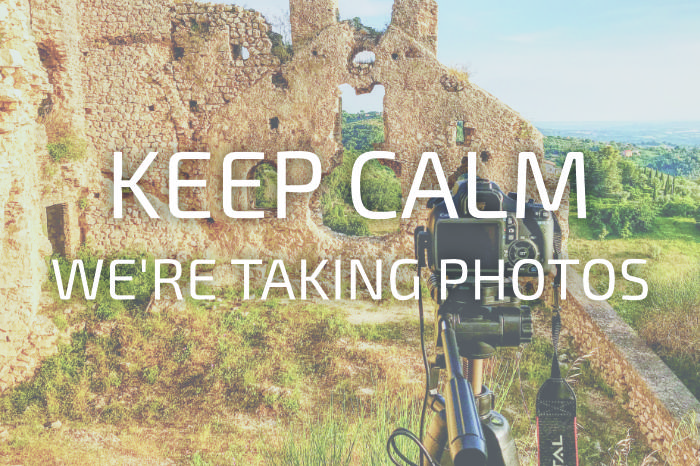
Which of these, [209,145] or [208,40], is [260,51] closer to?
[208,40]

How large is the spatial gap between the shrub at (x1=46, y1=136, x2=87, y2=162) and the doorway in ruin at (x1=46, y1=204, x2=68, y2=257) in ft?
2.63

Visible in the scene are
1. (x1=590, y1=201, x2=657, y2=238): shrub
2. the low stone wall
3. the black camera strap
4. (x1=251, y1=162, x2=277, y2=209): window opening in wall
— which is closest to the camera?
the black camera strap

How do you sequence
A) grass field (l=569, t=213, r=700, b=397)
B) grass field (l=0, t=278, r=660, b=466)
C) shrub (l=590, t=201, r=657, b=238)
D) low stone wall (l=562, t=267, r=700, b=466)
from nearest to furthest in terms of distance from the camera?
1. low stone wall (l=562, t=267, r=700, b=466)
2. grass field (l=0, t=278, r=660, b=466)
3. grass field (l=569, t=213, r=700, b=397)
4. shrub (l=590, t=201, r=657, b=238)

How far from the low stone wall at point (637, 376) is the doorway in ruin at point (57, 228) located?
792cm

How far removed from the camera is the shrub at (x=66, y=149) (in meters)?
8.62

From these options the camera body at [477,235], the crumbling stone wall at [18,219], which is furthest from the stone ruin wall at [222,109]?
the camera body at [477,235]

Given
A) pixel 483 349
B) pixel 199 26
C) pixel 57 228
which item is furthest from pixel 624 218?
pixel 483 349

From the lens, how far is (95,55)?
879 cm

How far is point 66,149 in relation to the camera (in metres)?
8.70

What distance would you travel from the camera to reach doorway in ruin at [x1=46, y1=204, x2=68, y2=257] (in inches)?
351

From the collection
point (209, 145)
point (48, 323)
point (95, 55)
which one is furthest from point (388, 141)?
point (48, 323)

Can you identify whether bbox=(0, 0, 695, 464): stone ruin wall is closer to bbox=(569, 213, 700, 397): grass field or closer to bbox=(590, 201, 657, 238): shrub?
bbox=(569, 213, 700, 397): grass field

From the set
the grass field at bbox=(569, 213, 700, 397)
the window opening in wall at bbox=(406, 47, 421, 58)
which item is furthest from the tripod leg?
the window opening in wall at bbox=(406, 47, 421, 58)

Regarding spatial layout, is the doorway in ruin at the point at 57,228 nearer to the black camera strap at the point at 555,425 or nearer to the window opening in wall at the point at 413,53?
the window opening in wall at the point at 413,53
